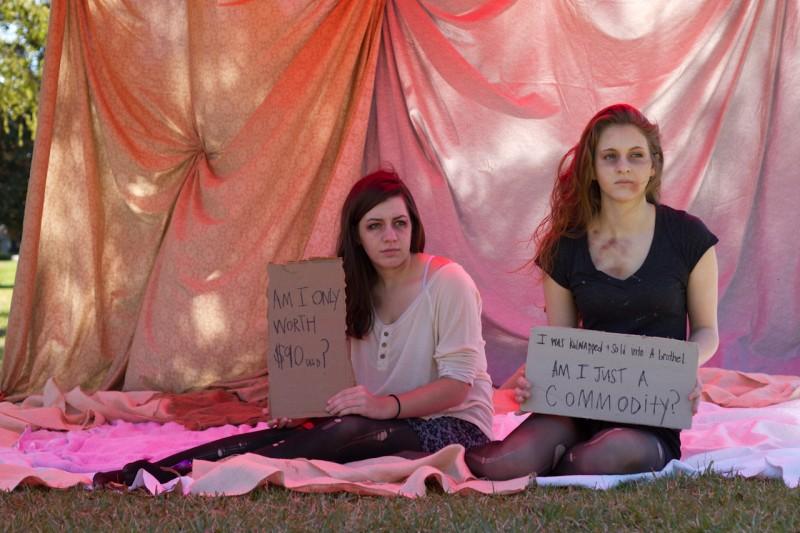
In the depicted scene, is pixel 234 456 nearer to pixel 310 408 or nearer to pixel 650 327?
pixel 310 408

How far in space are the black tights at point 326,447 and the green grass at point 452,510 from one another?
6.5 inches

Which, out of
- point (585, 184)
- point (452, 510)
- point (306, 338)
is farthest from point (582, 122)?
point (452, 510)

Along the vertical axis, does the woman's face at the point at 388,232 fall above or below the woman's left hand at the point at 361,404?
above

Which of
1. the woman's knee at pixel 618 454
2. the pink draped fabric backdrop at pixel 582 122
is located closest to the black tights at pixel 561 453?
the woman's knee at pixel 618 454

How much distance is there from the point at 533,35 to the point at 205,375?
2.23 meters

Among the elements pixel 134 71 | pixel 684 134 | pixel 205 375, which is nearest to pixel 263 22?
pixel 134 71

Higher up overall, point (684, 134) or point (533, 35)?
point (533, 35)

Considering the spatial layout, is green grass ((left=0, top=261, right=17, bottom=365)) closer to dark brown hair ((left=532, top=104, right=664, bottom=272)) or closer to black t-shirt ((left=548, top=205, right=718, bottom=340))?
dark brown hair ((left=532, top=104, right=664, bottom=272))

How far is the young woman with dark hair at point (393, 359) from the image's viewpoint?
10.7 feet

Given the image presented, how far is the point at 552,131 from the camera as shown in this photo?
5211 mm

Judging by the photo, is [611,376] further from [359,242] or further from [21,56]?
Answer: [21,56]

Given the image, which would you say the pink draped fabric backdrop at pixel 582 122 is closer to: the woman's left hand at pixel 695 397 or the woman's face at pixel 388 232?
the woman's face at pixel 388 232

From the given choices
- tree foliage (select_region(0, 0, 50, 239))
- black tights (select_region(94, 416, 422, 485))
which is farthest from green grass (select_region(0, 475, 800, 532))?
tree foliage (select_region(0, 0, 50, 239))

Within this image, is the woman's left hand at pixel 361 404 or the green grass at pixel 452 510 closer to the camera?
the green grass at pixel 452 510
